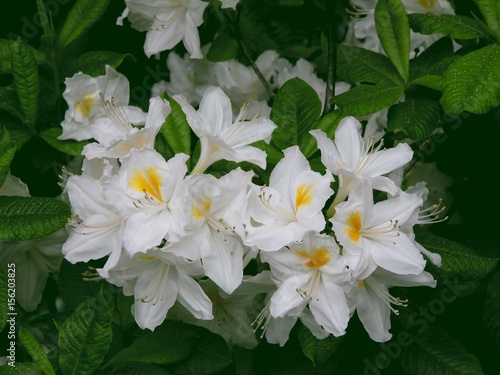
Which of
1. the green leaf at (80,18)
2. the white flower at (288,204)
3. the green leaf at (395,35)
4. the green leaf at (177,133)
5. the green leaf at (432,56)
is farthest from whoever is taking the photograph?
the green leaf at (80,18)

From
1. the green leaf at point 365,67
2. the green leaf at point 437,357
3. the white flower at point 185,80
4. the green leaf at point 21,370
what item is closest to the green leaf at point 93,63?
the white flower at point 185,80

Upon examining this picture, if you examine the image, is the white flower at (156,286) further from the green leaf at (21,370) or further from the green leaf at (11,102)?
the green leaf at (11,102)

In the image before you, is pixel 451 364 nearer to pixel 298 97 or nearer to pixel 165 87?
pixel 298 97

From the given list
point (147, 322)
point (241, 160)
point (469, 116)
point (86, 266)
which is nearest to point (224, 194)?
point (241, 160)

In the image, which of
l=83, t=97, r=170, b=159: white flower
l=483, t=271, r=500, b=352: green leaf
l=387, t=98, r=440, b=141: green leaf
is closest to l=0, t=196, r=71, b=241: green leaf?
l=83, t=97, r=170, b=159: white flower

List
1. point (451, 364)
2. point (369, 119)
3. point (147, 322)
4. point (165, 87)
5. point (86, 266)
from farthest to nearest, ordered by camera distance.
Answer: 1. point (165, 87)
2. point (369, 119)
3. point (86, 266)
4. point (451, 364)
5. point (147, 322)

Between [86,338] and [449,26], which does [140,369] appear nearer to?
[86,338]
